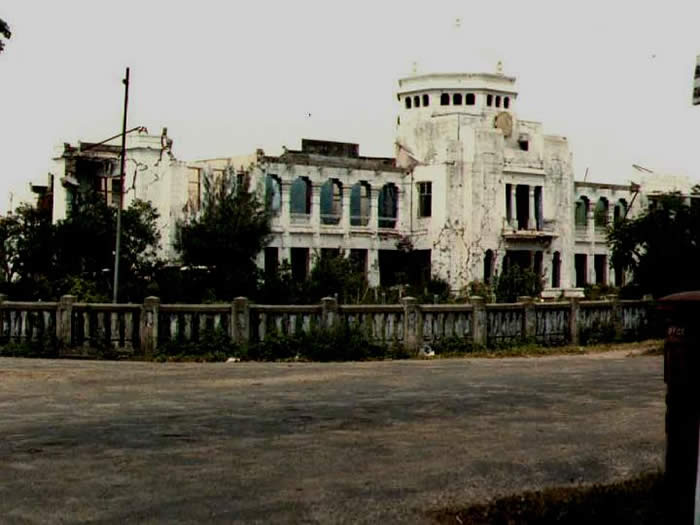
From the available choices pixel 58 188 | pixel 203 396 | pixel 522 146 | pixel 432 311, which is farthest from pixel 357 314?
pixel 522 146

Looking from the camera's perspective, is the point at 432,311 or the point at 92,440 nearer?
the point at 92,440

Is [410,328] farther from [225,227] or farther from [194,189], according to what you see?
[194,189]

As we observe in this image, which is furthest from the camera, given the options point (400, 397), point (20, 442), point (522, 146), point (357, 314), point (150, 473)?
point (522, 146)

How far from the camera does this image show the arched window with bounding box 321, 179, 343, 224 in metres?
60.8

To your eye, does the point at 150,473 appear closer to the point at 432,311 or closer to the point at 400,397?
the point at 400,397

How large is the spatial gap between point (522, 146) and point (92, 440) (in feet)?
184

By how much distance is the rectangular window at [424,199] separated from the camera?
63000mm

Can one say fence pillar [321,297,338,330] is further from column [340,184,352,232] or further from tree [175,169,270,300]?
column [340,184,352,232]

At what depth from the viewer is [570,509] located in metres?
7.05

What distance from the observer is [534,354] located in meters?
28.1

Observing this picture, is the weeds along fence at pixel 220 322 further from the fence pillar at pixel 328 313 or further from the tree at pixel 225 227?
the tree at pixel 225 227

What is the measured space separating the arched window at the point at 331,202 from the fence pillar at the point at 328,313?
34357 millimetres

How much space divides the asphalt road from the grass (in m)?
0.35

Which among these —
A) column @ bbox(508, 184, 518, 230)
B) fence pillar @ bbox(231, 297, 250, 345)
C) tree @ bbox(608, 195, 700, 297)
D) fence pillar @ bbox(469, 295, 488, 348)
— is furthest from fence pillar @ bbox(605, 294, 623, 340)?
column @ bbox(508, 184, 518, 230)
